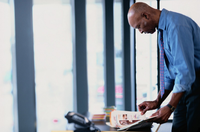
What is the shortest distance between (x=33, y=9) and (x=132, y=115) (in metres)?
1.72

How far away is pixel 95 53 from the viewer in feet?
11.1

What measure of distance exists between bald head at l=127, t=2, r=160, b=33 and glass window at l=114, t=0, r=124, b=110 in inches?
95.8

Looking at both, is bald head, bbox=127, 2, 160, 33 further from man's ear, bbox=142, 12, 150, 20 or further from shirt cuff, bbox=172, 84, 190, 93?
shirt cuff, bbox=172, 84, 190, 93

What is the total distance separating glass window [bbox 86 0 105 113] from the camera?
327 cm

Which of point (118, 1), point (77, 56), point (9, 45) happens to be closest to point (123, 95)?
point (77, 56)

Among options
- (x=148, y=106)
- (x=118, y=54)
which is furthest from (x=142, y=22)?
(x=118, y=54)

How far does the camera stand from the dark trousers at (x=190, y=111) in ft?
4.08

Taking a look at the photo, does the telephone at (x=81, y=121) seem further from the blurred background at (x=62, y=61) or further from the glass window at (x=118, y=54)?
the glass window at (x=118, y=54)

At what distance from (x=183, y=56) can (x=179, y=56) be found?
22mm

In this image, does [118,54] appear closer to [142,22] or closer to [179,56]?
[142,22]

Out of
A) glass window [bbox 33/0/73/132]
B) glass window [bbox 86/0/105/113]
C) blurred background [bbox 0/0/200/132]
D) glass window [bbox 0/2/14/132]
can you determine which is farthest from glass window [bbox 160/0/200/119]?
glass window [bbox 0/2/14/132]

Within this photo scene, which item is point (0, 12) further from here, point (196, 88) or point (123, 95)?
point (123, 95)

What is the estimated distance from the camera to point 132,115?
162cm

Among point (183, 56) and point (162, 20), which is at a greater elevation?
point (162, 20)
